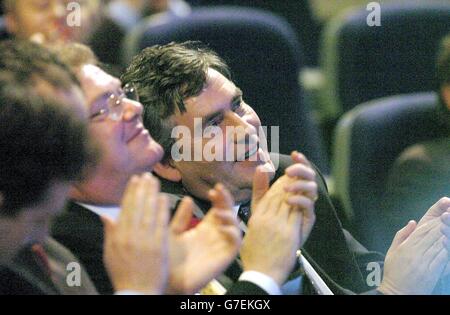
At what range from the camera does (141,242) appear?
0.97 metres

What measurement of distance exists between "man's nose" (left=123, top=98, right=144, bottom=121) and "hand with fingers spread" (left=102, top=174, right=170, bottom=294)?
1.08ft

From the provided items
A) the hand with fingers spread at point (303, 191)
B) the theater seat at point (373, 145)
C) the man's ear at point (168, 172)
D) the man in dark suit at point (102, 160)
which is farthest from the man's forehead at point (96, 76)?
the theater seat at point (373, 145)

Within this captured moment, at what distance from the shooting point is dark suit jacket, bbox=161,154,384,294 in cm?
155

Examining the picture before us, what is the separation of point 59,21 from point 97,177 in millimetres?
1522

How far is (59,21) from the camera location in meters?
2.74

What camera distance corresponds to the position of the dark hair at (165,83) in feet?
4.86

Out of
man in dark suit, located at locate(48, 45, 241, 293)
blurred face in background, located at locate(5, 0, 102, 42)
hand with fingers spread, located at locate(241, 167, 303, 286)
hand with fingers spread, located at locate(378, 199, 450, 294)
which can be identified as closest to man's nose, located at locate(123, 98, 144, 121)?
man in dark suit, located at locate(48, 45, 241, 293)

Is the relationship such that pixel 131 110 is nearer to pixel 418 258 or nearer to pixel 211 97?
pixel 211 97

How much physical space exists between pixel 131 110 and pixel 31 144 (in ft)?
1.13

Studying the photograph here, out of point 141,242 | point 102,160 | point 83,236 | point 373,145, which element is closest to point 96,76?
point 102,160

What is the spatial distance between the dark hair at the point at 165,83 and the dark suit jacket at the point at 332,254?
0.44 ft
